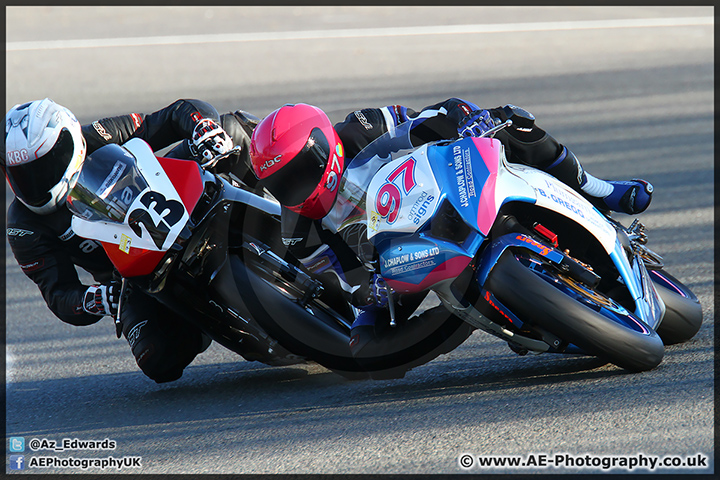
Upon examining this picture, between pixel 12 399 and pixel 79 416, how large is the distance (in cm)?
59

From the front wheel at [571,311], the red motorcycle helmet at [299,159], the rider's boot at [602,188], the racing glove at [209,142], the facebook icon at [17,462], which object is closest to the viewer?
the front wheel at [571,311]

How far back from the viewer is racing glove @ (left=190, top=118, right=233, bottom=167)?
13.8ft

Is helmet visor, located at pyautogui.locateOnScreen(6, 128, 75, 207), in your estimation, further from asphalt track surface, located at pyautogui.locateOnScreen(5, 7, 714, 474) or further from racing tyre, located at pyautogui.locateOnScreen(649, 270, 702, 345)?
racing tyre, located at pyautogui.locateOnScreen(649, 270, 702, 345)

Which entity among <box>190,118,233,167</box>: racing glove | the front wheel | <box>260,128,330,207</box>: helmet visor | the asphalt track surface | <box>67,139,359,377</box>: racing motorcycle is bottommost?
the asphalt track surface

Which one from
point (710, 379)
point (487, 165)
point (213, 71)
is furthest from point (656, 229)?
point (213, 71)

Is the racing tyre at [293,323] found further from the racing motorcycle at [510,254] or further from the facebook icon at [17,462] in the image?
the facebook icon at [17,462]

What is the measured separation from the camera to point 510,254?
3186 millimetres

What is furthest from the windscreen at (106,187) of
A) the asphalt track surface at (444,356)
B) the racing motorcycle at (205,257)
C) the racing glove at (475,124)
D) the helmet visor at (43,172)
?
the racing glove at (475,124)

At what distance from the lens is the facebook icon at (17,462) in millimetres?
3623

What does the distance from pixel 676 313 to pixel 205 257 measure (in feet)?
7.33

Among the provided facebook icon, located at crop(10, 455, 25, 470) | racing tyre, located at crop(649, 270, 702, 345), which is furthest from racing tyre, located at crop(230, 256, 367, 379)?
racing tyre, located at crop(649, 270, 702, 345)

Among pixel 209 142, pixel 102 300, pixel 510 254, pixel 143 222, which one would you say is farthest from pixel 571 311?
pixel 102 300

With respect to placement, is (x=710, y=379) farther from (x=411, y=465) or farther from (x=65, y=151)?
(x=65, y=151)

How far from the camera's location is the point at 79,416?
415 centimetres
